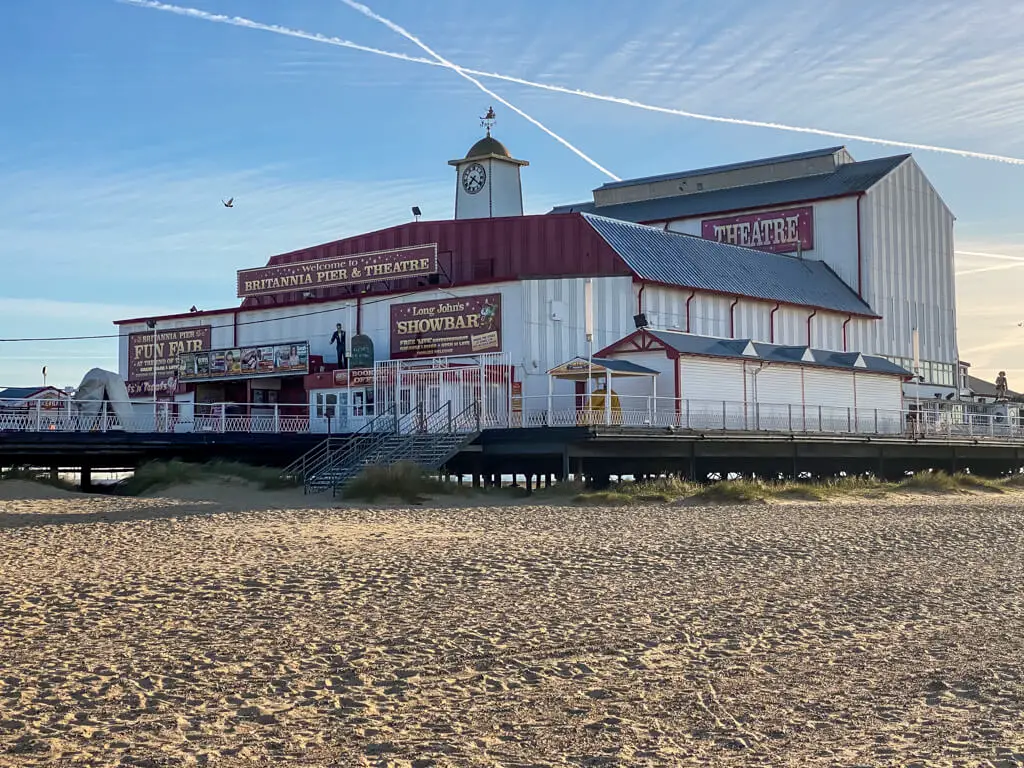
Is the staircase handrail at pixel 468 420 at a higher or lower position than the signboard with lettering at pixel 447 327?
lower

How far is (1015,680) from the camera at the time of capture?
9.27 m

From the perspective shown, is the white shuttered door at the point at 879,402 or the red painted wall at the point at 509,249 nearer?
the red painted wall at the point at 509,249

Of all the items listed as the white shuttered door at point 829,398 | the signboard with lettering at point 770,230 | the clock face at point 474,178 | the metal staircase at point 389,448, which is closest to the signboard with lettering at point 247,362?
the metal staircase at point 389,448

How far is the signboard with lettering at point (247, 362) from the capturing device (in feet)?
143

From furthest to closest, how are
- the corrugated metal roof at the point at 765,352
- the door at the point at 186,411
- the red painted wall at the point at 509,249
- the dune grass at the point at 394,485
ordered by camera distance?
1. the red painted wall at the point at 509,249
2. the door at the point at 186,411
3. the corrugated metal roof at the point at 765,352
4. the dune grass at the point at 394,485

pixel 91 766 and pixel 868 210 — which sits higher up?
pixel 868 210

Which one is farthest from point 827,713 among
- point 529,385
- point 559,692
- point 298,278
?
point 298,278

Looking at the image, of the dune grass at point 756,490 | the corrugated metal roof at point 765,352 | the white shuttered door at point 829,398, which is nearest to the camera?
the dune grass at point 756,490

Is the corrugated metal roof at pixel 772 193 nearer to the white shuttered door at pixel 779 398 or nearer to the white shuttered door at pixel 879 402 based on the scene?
the white shuttered door at pixel 879 402

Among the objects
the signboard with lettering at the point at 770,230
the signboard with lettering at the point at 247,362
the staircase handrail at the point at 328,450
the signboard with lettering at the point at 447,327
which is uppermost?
the signboard with lettering at the point at 770,230

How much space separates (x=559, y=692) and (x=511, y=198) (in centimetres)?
4639

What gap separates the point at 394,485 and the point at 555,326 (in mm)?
13871

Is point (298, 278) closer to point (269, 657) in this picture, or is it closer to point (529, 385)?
point (529, 385)

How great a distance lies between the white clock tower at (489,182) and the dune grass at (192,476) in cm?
2385
